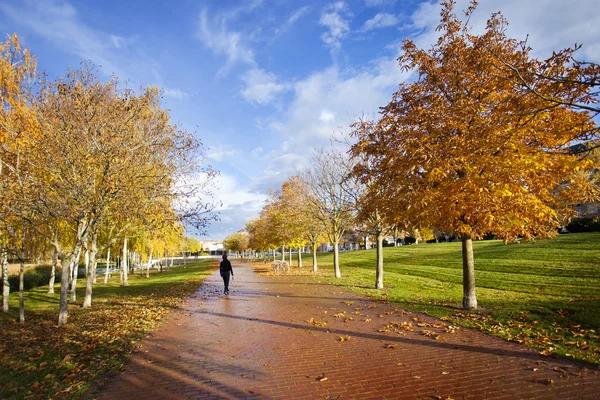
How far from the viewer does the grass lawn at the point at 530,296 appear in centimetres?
686

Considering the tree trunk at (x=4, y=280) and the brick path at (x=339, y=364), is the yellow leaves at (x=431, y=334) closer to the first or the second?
the brick path at (x=339, y=364)

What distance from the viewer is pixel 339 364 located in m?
5.67

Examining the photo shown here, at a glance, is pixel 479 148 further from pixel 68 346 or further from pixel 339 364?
pixel 68 346

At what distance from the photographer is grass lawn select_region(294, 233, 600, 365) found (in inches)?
270

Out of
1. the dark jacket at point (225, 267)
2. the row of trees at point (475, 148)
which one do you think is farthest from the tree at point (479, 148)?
the dark jacket at point (225, 267)

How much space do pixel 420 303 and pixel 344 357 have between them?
5.79 metres

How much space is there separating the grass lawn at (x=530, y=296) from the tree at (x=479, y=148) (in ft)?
4.43

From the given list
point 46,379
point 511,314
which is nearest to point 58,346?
point 46,379

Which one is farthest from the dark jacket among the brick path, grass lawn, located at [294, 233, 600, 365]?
the brick path

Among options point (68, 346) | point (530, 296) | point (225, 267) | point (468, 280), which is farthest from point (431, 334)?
point (225, 267)

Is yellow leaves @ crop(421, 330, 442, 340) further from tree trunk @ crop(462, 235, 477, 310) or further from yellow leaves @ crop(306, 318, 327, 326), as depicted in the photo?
tree trunk @ crop(462, 235, 477, 310)

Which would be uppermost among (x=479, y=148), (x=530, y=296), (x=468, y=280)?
(x=479, y=148)

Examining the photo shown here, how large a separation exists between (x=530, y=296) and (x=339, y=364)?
8892 millimetres

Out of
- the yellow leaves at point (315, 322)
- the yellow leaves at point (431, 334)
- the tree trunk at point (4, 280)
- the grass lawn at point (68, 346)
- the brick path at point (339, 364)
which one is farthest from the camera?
the tree trunk at point (4, 280)
